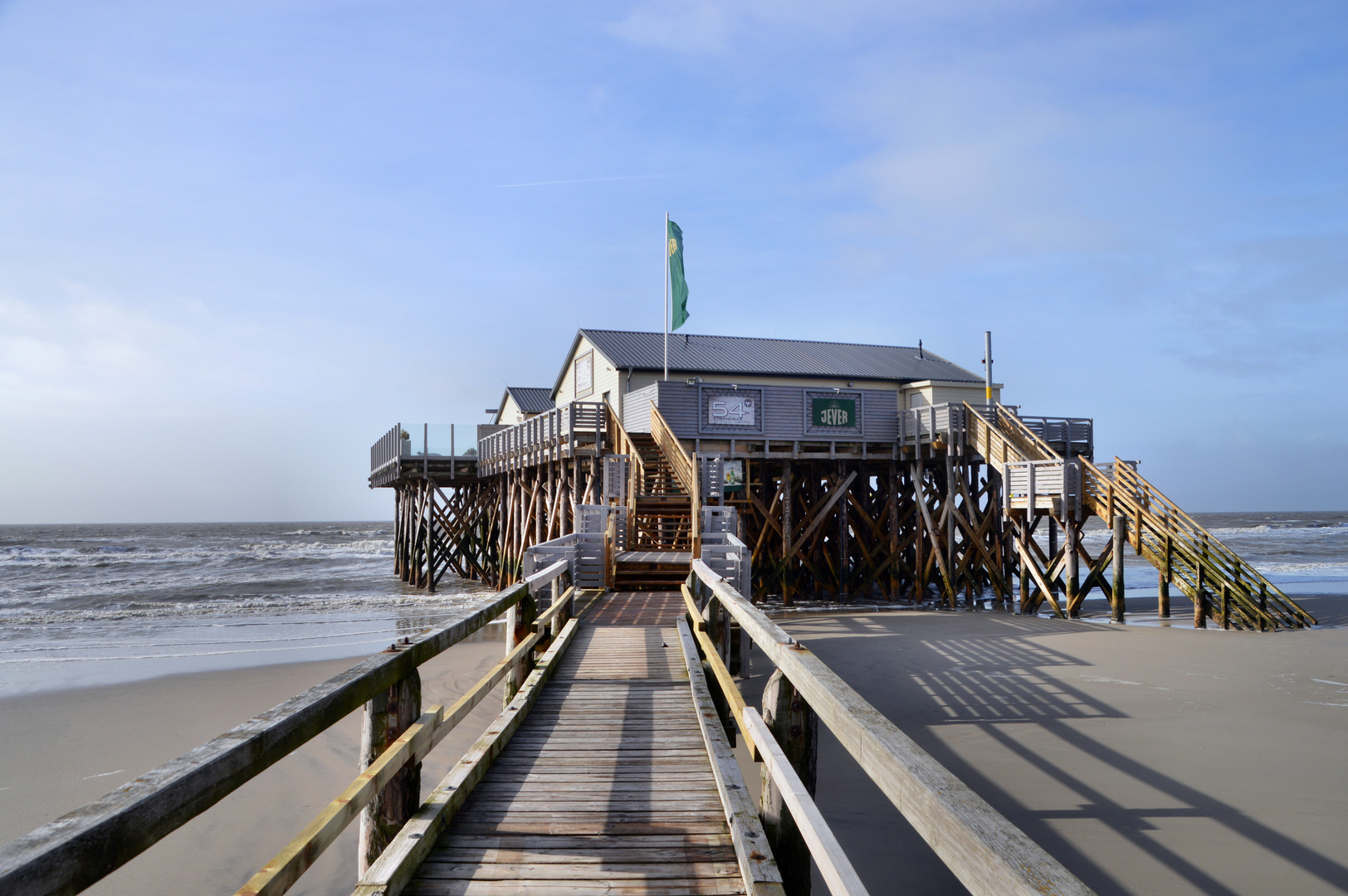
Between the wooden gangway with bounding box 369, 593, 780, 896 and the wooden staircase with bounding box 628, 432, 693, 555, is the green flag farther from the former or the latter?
the wooden gangway with bounding box 369, 593, 780, 896

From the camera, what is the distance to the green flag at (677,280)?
957 inches

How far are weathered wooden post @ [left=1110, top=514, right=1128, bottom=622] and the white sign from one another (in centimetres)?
914

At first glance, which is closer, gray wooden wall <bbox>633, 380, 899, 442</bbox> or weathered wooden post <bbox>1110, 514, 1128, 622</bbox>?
weathered wooden post <bbox>1110, 514, 1128, 622</bbox>

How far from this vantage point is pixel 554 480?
23.2 m

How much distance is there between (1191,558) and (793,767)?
1474 cm

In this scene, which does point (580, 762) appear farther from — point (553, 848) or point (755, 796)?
point (755, 796)

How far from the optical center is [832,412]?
→ 877 inches

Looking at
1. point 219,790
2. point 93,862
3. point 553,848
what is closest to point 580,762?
point 553,848

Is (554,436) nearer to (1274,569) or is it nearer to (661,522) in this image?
(661,522)

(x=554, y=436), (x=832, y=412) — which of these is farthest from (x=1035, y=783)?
(x=554, y=436)

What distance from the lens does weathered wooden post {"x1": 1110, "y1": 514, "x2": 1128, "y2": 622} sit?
1608cm

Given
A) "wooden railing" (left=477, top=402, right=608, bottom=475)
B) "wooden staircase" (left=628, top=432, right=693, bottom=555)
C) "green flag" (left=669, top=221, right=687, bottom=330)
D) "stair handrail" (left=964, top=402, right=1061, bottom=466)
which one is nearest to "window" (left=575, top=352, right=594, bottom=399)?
"wooden railing" (left=477, top=402, right=608, bottom=475)

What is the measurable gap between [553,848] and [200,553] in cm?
5937

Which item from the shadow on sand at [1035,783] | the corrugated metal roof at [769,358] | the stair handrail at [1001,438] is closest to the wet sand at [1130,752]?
the shadow on sand at [1035,783]
